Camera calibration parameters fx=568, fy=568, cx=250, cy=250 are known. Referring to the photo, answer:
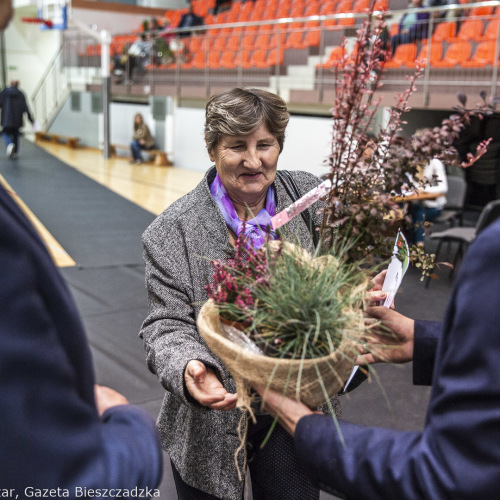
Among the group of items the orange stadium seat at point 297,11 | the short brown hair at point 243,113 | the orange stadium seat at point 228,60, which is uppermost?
the orange stadium seat at point 297,11

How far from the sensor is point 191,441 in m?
1.40

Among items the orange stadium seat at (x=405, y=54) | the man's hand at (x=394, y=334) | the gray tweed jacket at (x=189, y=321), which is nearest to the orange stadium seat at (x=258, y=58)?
the orange stadium seat at (x=405, y=54)

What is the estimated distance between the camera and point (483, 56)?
6684 mm

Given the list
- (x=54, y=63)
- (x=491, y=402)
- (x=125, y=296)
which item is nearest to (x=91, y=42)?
(x=54, y=63)

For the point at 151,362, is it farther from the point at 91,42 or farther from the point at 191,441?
the point at 91,42

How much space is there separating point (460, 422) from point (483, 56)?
6906 millimetres

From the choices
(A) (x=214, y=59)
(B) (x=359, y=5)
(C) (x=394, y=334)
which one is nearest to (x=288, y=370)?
(C) (x=394, y=334)

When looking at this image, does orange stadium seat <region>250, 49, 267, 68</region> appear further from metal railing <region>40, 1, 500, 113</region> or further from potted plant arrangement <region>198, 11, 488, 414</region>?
potted plant arrangement <region>198, 11, 488, 414</region>

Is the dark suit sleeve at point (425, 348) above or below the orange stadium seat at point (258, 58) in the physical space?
below

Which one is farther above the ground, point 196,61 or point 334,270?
point 196,61

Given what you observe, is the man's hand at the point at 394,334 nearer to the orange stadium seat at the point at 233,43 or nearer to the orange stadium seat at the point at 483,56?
the orange stadium seat at the point at 483,56

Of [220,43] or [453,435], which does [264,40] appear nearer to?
[220,43]

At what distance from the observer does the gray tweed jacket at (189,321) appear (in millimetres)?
1372

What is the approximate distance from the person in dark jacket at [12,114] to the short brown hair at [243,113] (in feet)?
36.4
